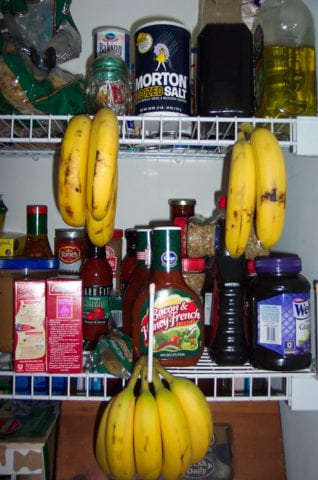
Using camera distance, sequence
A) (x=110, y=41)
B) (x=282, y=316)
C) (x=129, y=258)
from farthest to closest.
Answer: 1. (x=129, y=258)
2. (x=110, y=41)
3. (x=282, y=316)

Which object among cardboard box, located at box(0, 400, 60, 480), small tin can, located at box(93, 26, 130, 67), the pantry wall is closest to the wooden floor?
cardboard box, located at box(0, 400, 60, 480)

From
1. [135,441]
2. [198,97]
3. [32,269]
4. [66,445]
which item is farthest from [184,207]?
[66,445]

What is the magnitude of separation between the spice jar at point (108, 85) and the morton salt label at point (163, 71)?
36 mm

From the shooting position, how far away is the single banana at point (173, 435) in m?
0.65

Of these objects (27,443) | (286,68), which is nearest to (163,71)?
(286,68)

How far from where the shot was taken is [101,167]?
0.63m

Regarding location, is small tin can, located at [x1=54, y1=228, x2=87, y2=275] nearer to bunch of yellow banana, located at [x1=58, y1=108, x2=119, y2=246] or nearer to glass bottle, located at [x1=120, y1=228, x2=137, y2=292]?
glass bottle, located at [x1=120, y1=228, x2=137, y2=292]

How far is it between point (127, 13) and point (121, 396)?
1007 mm

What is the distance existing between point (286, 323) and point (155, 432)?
0.31 meters

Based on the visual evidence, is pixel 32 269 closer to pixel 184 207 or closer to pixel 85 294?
pixel 85 294

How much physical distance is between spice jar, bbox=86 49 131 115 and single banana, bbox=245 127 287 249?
0.30 m

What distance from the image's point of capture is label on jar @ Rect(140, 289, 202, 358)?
77 centimetres

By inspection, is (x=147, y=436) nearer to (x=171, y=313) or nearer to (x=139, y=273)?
(x=171, y=313)

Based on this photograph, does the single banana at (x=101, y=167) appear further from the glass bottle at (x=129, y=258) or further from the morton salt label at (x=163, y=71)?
the glass bottle at (x=129, y=258)
